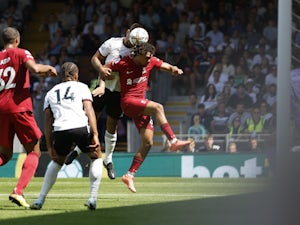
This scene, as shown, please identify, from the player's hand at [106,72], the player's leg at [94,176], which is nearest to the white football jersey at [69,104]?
the player's leg at [94,176]

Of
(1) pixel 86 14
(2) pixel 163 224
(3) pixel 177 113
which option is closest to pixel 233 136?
(3) pixel 177 113

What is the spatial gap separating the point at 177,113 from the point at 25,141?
1220cm

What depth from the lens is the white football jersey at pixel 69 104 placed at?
8544 mm

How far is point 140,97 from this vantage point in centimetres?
1109

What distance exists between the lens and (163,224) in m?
7.14

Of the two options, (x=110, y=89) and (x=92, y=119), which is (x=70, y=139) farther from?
(x=110, y=89)

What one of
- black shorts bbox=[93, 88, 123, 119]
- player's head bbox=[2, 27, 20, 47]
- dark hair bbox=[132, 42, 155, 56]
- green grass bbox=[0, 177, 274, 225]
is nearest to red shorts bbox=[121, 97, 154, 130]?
dark hair bbox=[132, 42, 155, 56]

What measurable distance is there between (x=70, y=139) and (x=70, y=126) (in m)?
0.13

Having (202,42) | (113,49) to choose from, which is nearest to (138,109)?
(113,49)

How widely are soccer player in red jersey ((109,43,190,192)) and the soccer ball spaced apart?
0.93 feet

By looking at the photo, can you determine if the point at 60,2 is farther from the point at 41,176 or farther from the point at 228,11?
the point at 41,176

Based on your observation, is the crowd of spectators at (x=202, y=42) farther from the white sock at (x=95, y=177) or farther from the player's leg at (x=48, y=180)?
the player's leg at (x=48, y=180)

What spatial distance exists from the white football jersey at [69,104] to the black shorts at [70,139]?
1.8 inches

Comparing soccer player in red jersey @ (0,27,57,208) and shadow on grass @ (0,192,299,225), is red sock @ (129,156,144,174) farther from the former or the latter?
soccer player in red jersey @ (0,27,57,208)
